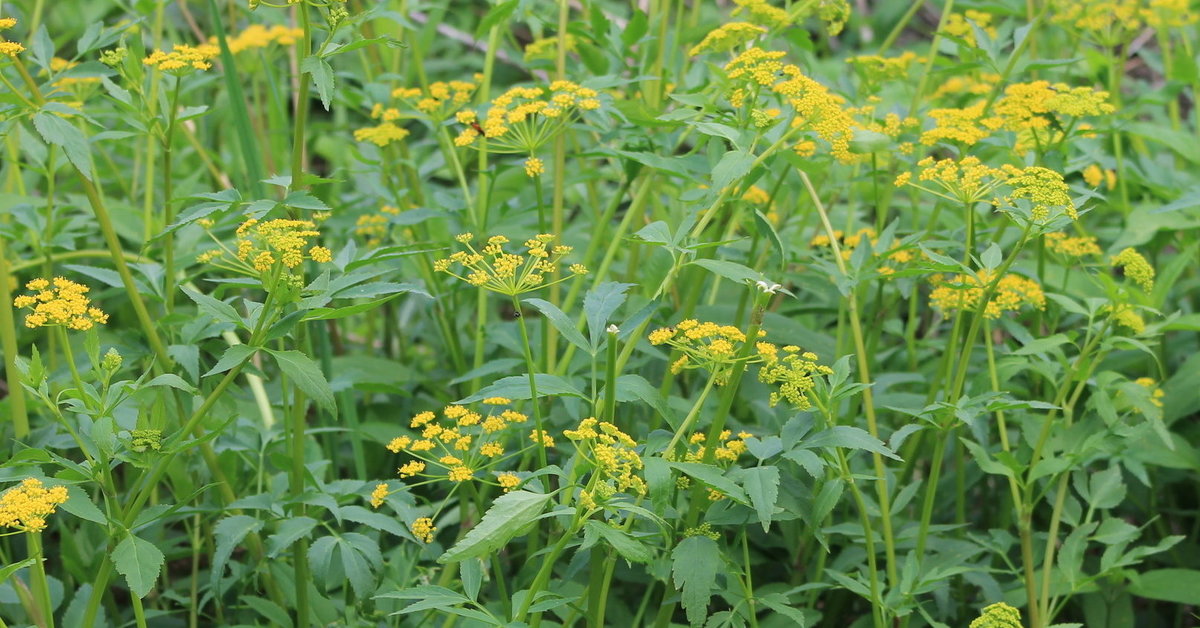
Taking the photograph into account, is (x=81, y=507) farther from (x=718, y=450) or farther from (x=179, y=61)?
(x=718, y=450)

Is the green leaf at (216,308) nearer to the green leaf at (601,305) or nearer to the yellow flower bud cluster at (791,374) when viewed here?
the green leaf at (601,305)

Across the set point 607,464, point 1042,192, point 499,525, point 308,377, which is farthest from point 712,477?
point 1042,192

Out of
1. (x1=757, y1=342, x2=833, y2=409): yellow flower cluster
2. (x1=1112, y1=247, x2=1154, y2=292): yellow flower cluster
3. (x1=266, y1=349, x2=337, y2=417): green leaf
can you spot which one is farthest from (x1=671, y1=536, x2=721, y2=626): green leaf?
(x1=1112, y1=247, x2=1154, y2=292): yellow flower cluster

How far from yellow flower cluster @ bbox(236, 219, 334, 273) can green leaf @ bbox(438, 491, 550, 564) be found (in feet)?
1.42

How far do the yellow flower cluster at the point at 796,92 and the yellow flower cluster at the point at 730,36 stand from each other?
296 mm

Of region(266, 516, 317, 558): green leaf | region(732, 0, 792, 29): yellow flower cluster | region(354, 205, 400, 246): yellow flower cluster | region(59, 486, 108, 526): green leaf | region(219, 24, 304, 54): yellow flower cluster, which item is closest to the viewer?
region(59, 486, 108, 526): green leaf

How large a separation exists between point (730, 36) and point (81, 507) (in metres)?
1.39

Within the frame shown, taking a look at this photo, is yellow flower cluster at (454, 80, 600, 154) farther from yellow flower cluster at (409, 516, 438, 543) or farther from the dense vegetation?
yellow flower cluster at (409, 516, 438, 543)

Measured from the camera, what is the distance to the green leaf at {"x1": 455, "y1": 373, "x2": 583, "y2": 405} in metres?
1.59

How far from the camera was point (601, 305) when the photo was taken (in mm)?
1689

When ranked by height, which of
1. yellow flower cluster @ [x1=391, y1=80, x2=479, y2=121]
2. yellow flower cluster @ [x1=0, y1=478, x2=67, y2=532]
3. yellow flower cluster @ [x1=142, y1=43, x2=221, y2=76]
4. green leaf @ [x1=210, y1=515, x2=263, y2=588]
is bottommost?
green leaf @ [x1=210, y1=515, x2=263, y2=588]

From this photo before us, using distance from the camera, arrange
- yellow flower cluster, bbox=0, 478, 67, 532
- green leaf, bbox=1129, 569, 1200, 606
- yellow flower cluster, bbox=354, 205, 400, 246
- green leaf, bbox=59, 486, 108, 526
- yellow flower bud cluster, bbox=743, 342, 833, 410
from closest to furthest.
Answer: yellow flower cluster, bbox=0, 478, 67, 532 → green leaf, bbox=59, 486, 108, 526 → yellow flower bud cluster, bbox=743, 342, 833, 410 → green leaf, bbox=1129, 569, 1200, 606 → yellow flower cluster, bbox=354, 205, 400, 246

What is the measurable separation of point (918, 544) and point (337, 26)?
49.1 inches

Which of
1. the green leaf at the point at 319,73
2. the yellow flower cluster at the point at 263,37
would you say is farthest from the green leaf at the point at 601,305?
the yellow flower cluster at the point at 263,37
